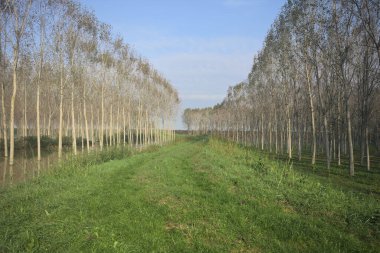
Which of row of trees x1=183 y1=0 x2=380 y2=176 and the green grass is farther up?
row of trees x1=183 y1=0 x2=380 y2=176

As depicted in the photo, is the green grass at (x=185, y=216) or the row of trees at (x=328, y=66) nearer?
the green grass at (x=185, y=216)

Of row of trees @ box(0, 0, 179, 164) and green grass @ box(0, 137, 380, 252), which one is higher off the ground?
row of trees @ box(0, 0, 179, 164)

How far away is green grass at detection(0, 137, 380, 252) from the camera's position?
6.51m

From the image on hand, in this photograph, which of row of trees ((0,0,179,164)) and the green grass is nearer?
the green grass

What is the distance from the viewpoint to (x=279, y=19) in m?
27.9

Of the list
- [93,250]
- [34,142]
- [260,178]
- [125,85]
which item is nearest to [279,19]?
[260,178]

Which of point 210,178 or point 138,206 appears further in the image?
point 210,178

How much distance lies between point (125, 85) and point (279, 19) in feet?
79.2

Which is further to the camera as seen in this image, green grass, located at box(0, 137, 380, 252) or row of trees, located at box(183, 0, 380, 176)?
row of trees, located at box(183, 0, 380, 176)

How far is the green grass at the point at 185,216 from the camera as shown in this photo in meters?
6.51

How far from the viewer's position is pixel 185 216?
8336mm

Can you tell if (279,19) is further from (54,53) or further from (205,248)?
(205,248)

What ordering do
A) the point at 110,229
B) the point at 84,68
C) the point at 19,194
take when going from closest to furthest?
1. the point at 110,229
2. the point at 19,194
3. the point at 84,68

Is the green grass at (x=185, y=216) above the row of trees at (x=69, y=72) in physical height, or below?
below
